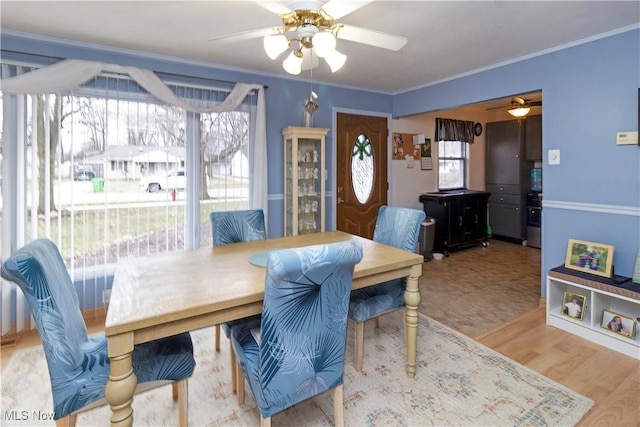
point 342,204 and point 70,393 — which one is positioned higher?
point 342,204

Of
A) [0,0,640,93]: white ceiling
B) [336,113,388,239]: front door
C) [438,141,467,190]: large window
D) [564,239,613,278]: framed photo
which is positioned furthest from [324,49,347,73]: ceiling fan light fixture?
[438,141,467,190]: large window

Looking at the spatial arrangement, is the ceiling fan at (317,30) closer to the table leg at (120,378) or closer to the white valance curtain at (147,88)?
the white valance curtain at (147,88)

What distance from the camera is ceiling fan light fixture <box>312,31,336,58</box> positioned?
1657 millimetres

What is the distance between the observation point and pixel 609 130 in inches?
105

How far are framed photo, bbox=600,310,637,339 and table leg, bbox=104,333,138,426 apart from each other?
10.2 ft

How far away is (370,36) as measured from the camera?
1882 millimetres

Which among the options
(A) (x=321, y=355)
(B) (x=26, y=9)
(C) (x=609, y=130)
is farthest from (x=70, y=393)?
(C) (x=609, y=130)

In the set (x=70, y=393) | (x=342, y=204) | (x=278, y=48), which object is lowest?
(x=70, y=393)

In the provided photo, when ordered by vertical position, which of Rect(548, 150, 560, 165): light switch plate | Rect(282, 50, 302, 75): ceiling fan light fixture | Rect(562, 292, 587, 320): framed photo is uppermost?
Rect(282, 50, 302, 75): ceiling fan light fixture

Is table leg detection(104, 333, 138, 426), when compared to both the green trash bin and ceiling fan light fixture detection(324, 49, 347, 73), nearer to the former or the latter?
ceiling fan light fixture detection(324, 49, 347, 73)

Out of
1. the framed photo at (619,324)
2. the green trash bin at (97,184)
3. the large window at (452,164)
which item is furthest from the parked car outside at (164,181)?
the large window at (452,164)

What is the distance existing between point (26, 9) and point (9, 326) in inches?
91.9

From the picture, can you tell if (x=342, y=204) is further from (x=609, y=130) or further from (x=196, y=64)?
(x=609, y=130)

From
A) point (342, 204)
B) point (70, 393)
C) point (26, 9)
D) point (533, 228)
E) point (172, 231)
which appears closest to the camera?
point (70, 393)
